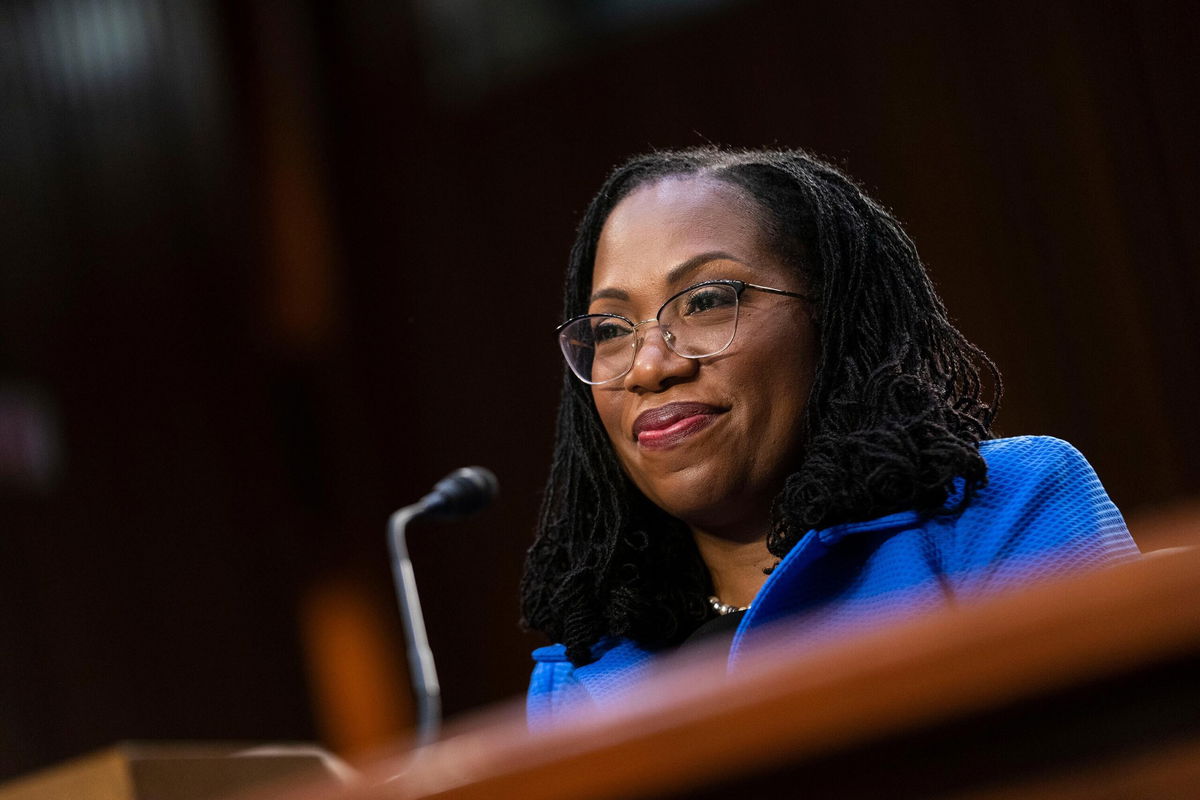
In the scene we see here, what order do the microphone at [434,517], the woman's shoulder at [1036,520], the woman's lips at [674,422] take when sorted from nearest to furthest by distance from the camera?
the woman's shoulder at [1036,520], the woman's lips at [674,422], the microphone at [434,517]

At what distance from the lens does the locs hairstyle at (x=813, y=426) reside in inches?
52.2

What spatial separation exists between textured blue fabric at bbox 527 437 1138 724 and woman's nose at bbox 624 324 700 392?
229mm

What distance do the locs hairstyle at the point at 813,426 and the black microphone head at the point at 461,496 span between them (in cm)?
15

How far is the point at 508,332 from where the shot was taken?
14.2ft

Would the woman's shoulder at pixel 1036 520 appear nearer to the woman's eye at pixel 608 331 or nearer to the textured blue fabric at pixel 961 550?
the textured blue fabric at pixel 961 550

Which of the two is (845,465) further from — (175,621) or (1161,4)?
(175,621)

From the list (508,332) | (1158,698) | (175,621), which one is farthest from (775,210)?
(175,621)

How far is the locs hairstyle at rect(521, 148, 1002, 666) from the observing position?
133 centimetres

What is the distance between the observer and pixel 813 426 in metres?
1.44

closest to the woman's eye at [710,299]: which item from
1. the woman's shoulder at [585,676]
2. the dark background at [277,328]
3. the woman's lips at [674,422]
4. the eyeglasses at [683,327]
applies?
the eyeglasses at [683,327]

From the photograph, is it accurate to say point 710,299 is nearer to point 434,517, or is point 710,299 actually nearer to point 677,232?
point 677,232

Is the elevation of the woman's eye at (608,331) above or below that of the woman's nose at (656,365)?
above

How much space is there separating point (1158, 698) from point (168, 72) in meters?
4.83

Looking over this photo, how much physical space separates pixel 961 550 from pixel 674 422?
1.05ft
